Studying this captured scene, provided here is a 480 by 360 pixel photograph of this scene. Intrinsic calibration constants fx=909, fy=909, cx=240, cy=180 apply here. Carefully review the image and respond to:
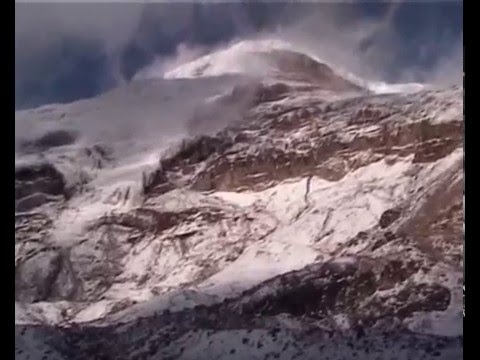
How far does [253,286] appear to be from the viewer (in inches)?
104

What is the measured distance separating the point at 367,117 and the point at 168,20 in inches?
25.6

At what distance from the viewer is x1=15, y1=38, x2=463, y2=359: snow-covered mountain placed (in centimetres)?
260

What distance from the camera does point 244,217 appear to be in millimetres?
2646

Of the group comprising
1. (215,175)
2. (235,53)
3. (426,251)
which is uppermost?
(235,53)

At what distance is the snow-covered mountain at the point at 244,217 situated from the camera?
8.52 ft
